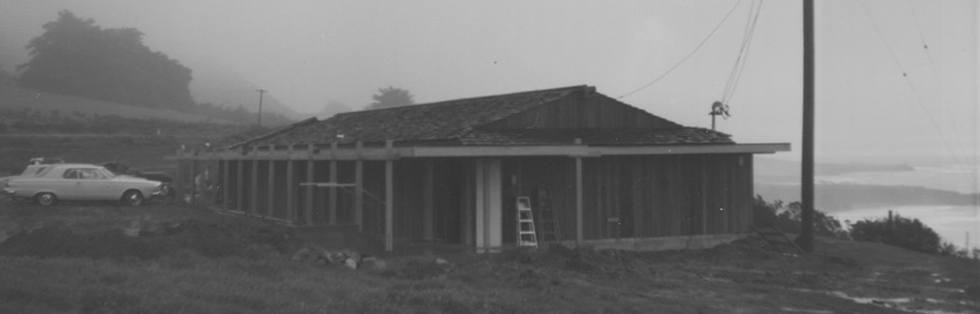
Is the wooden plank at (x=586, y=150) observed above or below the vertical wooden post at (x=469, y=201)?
above

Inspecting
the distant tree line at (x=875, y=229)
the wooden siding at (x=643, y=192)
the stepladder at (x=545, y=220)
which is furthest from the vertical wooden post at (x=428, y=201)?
the distant tree line at (x=875, y=229)

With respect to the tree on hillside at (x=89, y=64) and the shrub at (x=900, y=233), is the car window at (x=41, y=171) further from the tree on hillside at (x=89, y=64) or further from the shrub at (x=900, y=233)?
the tree on hillside at (x=89, y=64)

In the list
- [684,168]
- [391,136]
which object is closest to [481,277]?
[391,136]

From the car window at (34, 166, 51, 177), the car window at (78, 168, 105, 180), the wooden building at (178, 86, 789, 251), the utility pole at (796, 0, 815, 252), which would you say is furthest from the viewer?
the car window at (78, 168, 105, 180)

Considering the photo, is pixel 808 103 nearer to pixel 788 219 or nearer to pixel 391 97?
pixel 788 219

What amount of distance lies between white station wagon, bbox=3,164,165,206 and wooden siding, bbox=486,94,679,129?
14.6 m

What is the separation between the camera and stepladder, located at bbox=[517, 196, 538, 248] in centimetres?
1894

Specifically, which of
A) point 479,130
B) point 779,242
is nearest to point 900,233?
point 779,242

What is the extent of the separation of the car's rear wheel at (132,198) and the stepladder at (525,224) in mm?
15449

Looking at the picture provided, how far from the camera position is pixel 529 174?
1959 centimetres

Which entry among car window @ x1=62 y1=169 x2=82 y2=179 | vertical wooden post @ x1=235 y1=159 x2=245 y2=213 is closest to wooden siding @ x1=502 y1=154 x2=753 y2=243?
vertical wooden post @ x1=235 y1=159 x2=245 y2=213

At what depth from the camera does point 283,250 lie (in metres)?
16.2

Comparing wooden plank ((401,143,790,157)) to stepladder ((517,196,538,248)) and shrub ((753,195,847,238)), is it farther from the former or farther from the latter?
shrub ((753,195,847,238))

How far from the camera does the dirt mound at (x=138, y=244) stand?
47.0ft
